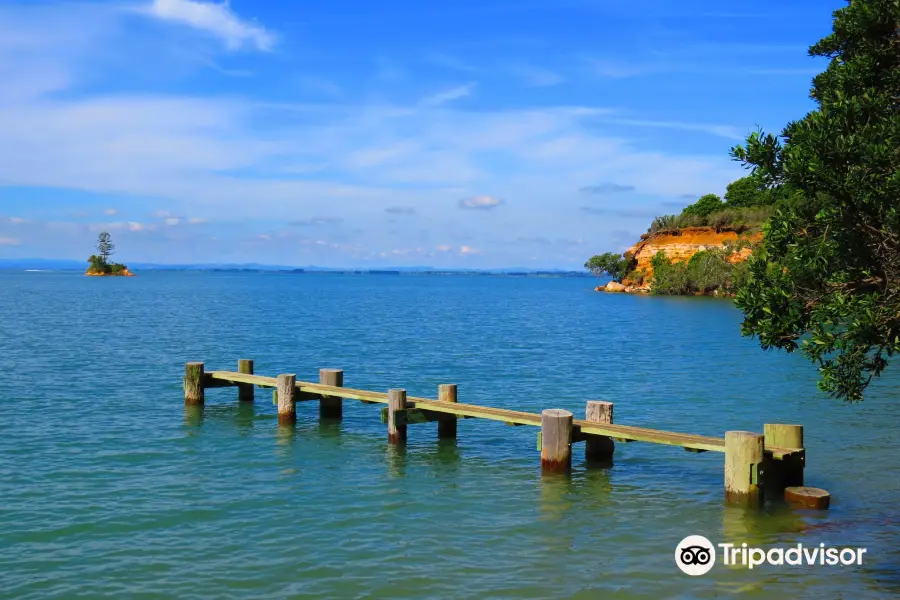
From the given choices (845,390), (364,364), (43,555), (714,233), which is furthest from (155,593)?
(714,233)

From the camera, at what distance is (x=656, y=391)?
2962 centimetres

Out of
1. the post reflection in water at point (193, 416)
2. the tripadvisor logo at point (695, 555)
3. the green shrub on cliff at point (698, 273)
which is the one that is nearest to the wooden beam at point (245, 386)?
the post reflection in water at point (193, 416)

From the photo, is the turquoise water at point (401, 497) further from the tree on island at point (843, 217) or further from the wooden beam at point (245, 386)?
the tree on island at point (843, 217)

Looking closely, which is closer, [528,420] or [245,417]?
[528,420]

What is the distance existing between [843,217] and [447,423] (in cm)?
1227

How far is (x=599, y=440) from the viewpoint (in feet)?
57.9

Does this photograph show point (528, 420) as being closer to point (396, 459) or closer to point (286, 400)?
point (396, 459)

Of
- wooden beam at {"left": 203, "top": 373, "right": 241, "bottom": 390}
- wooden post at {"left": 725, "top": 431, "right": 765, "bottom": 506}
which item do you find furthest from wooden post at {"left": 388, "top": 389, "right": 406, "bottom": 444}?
wooden post at {"left": 725, "top": 431, "right": 765, "bottom": 506}

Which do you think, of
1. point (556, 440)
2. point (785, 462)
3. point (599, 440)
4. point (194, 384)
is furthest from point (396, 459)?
point (194, 384)

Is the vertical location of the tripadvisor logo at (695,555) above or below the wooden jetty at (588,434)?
below

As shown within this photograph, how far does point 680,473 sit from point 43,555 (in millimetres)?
11956

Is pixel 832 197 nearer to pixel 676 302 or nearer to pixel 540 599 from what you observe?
pixel 540 599

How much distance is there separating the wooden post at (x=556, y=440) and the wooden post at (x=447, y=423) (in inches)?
152

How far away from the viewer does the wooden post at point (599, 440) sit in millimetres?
17484
